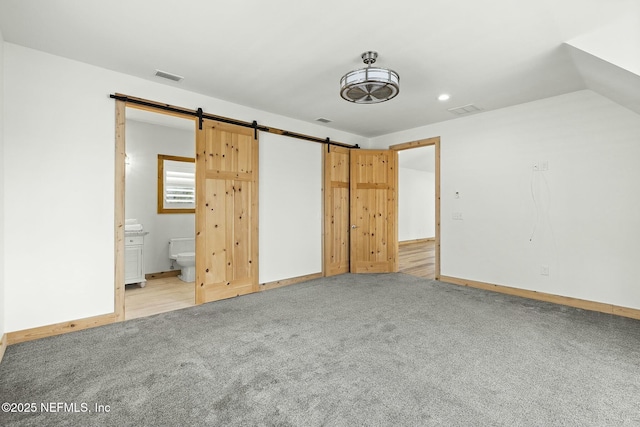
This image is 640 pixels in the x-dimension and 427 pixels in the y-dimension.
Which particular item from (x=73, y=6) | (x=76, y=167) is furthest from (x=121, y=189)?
(x=73, y=6)

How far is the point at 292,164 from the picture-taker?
4934 millimetres

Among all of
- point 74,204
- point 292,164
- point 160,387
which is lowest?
point 160,387

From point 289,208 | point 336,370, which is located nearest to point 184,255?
point 289,208

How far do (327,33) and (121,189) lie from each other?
266 centimetres

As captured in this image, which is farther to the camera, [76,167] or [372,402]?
[76,167]

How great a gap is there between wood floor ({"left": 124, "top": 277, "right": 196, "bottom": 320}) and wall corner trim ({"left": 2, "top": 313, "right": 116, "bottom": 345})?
0.23 metres

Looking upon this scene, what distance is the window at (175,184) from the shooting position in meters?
5.50

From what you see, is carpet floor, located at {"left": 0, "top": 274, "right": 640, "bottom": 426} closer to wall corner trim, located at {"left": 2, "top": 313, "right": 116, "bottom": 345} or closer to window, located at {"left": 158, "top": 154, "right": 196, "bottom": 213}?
wall corner trim, located at {"left": 2, "top": 313, "right": 116, "bottom": 345}

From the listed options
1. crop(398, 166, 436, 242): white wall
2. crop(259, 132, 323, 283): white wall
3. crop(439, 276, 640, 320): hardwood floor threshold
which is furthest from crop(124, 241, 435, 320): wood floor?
crop(398, 166, 436, 242): white wall

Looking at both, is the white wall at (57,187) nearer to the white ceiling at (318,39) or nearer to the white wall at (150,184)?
the white ceiling at (318,39)

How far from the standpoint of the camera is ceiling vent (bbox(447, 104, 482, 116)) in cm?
433

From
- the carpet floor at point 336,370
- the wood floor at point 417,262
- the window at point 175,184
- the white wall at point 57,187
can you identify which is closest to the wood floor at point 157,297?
the carpet floor at point 336,370

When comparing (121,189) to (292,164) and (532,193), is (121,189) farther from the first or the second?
(532,193)

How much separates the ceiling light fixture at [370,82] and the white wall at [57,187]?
7.98 ft
